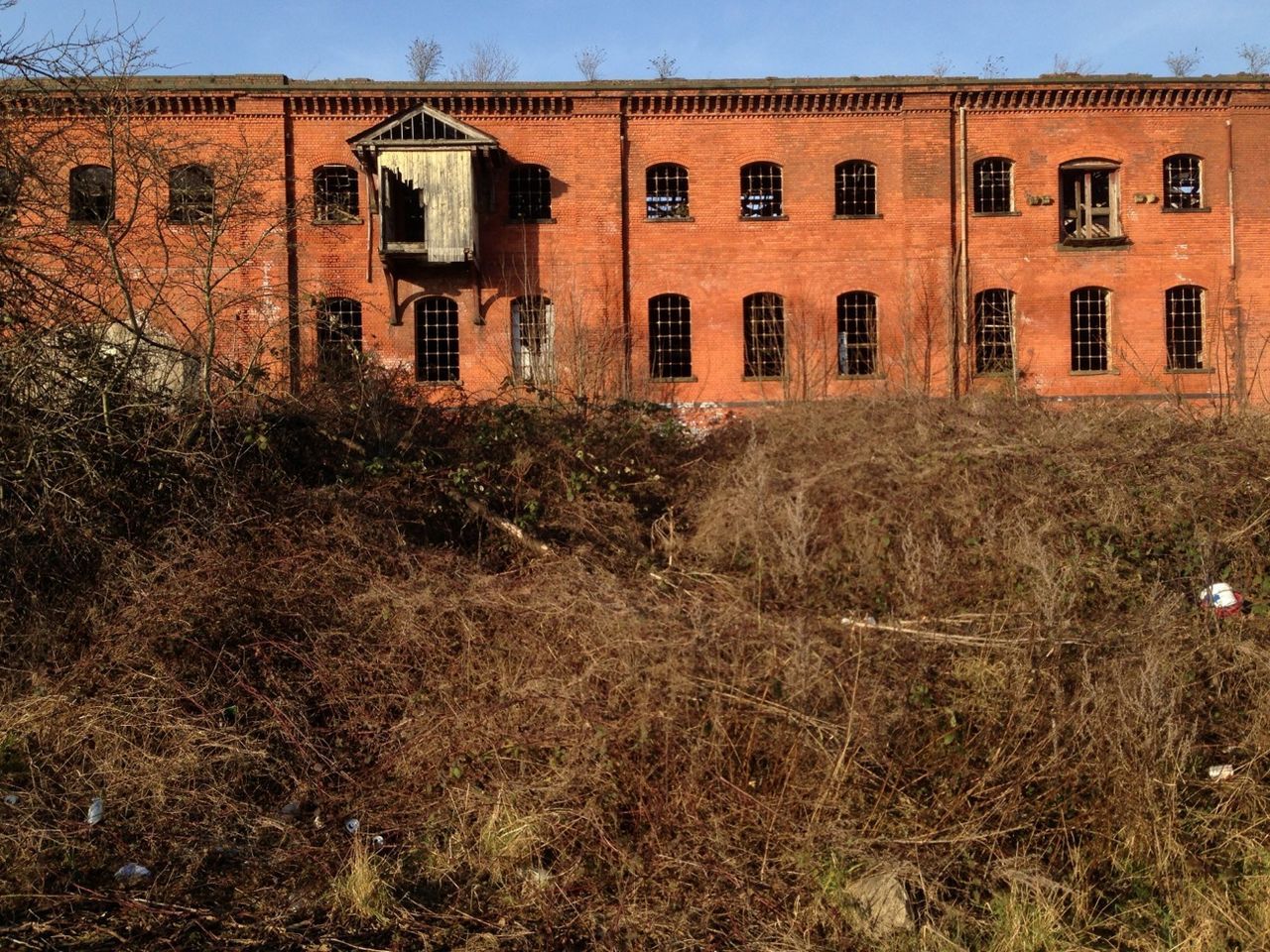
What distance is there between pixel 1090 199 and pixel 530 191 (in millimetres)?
12188

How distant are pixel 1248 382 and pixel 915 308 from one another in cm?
731

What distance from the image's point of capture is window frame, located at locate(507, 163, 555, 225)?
64.7 ft

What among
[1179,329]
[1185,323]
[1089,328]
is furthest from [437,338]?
[1185,323]

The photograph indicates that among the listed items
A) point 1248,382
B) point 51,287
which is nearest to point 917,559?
point 51,287

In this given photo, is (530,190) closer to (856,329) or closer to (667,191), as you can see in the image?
(667,191)

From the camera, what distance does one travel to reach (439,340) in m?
19.6

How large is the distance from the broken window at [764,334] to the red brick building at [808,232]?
5 centimetres

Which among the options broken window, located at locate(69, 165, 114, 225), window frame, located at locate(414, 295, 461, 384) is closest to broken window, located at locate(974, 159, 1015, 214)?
window frame, located at locate(414, 295, 461, 384)

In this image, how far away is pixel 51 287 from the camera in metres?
8.02

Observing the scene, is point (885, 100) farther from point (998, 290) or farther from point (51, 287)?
point (51, 287)

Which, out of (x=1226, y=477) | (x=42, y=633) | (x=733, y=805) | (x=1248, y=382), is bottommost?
(x=733, y=805)

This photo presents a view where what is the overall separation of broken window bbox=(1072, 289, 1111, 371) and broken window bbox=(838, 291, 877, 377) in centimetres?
437

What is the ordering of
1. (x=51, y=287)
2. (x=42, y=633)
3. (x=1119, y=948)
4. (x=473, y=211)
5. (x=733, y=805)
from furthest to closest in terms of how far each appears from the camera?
(x=473, y=211), (x=51, y=287), (x=42, y=633), (x=733, y=805), (x=1119, y=948)

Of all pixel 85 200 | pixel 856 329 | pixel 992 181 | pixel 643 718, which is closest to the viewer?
pixel 643 718
